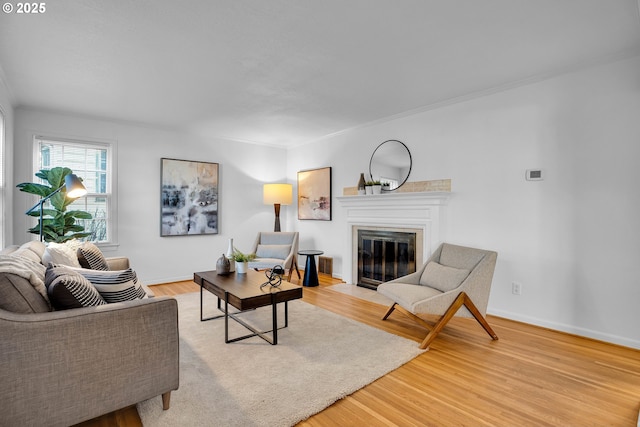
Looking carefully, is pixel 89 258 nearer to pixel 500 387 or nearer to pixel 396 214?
pixel 500 387

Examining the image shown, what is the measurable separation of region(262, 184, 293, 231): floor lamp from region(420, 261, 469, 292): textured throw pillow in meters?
3.10

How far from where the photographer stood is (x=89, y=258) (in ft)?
8.95

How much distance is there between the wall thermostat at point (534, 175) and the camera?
319cm

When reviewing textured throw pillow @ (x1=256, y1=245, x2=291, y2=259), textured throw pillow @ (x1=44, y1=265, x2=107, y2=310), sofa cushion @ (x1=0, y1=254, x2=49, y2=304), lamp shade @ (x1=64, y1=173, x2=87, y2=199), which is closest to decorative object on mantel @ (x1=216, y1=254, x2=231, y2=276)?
lamp shade @ (x1=64, y1=173, x2=87, y2=199)

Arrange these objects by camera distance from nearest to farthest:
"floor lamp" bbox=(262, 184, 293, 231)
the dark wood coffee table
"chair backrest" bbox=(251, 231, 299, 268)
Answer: the dark wood coffee table < "chair backrest" bbox=(251, 231, 299, 268) < "floor lamp" bbox=(262, 184, 293, 231)

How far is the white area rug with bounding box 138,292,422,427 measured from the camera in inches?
71.6

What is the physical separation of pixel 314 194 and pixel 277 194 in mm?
664

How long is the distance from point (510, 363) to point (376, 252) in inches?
95.5

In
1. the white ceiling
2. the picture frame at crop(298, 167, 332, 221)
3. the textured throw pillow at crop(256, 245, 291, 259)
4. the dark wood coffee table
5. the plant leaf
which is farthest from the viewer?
the picture frame at crop(298, 167, 332, 221)

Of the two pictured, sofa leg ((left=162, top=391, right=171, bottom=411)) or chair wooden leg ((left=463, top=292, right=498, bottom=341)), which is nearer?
sofa leg ((left=162, top=391, right=171, bottom=411))

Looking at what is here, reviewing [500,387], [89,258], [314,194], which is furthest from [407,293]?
[314,194]

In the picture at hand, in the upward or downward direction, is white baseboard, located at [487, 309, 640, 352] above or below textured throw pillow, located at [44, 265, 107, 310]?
below

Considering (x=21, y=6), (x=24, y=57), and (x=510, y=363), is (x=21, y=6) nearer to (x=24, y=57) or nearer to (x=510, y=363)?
(x=24, y=57)

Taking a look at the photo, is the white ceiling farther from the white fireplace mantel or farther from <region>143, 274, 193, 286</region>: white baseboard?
<region>143, 274, 193, 286</region>: white baseboard
